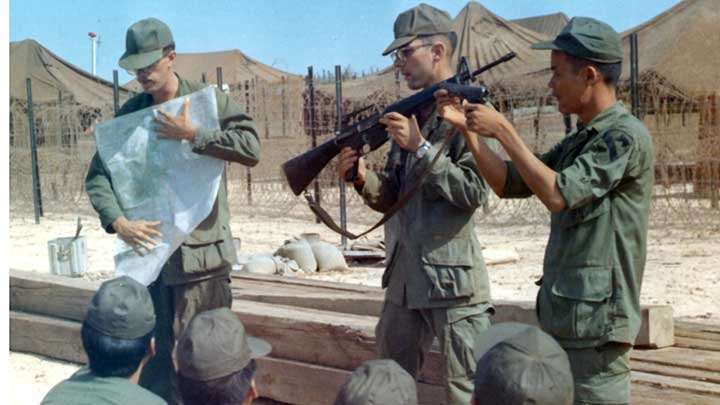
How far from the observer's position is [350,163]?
12.2 feet

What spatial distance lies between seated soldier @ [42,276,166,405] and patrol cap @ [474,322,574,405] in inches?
43.5

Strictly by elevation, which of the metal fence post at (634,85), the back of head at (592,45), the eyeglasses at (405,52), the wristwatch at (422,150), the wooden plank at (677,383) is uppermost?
the metal fence post at (634,85)

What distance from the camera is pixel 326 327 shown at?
16.0 feet

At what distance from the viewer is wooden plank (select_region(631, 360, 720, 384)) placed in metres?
4.14

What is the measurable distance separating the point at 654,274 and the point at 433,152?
6457mm

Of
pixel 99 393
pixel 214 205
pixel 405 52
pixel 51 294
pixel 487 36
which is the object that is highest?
pixel 487 36

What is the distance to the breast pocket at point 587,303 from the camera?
2.88 meters

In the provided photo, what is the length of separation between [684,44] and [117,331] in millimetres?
17521

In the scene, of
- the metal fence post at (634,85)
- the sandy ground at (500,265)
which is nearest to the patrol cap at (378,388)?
the sandy ground at (500,265)

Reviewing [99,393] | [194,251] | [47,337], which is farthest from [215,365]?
[47,337]

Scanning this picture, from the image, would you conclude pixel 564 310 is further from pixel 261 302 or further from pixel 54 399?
pixel 261 302

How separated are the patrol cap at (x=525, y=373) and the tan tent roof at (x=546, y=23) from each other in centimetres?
2426

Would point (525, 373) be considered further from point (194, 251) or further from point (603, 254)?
point (194, 251)

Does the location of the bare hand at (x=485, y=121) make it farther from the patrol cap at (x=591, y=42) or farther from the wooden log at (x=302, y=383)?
the wooden log at (x=302, y=383)
